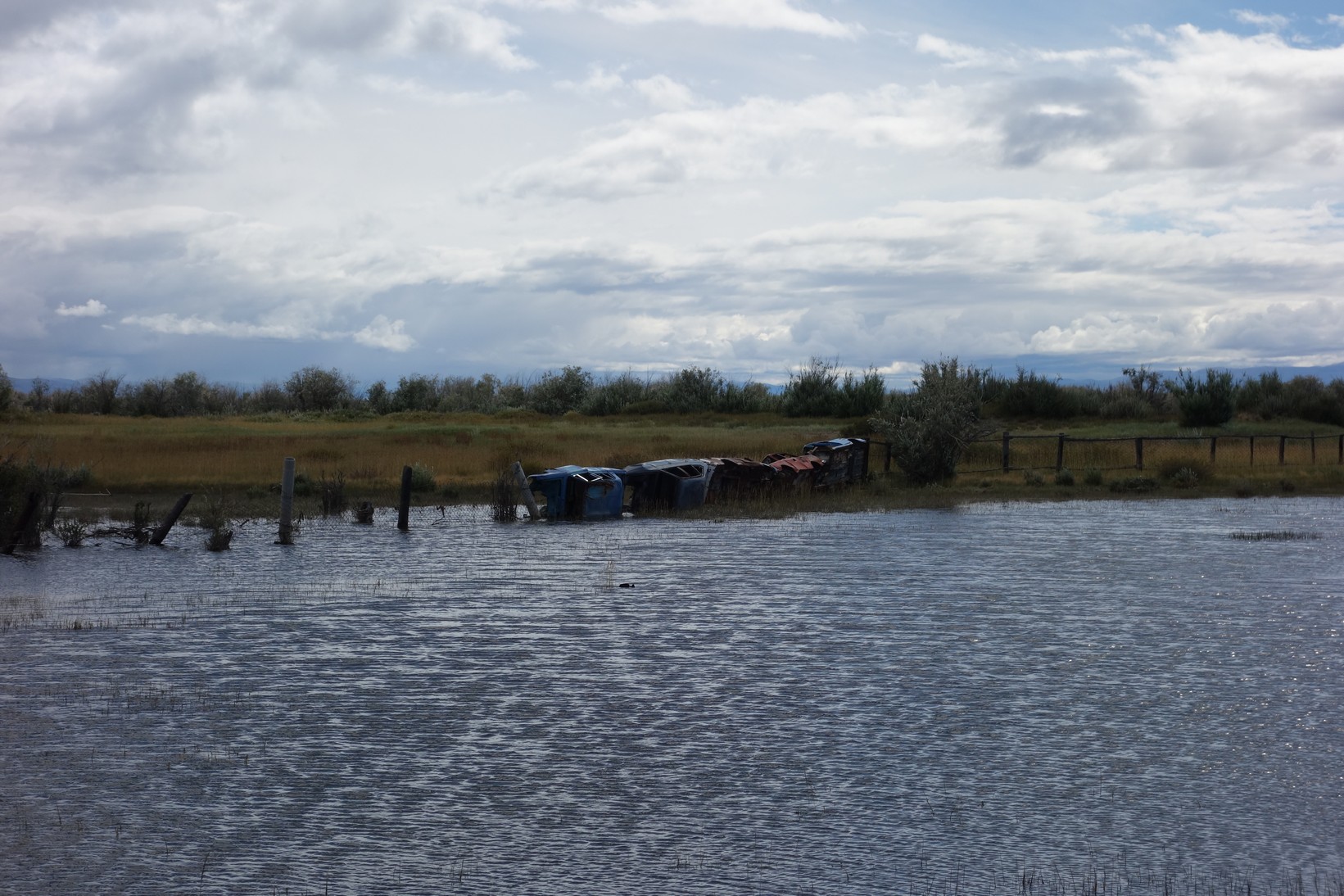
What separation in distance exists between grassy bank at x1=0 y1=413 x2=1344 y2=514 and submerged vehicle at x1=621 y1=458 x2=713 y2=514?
1.71 metres

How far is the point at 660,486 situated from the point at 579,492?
249 centimetres

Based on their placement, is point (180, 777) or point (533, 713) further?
point (533, 713)

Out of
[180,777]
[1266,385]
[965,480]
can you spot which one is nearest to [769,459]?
[965,480]

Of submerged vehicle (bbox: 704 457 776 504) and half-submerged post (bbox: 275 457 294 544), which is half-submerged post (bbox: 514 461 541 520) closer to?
submerged vehicle (bbox: 704 457 776 504)

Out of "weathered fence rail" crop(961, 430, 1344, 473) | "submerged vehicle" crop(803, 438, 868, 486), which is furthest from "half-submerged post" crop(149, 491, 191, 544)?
"weathered fence rail" crop(961, 430, 1344, 473)

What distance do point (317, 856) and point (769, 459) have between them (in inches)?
1126

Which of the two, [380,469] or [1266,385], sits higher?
[1266,385]

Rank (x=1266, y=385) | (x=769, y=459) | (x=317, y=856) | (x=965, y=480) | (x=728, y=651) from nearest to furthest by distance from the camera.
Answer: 1. (x=317, y=856)
2. (x=728, y=651)
3. (x=769, y=459)
4. (x=965, y=480)
5. (x=1266, y=385)

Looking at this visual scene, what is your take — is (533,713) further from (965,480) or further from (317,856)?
(965,480)

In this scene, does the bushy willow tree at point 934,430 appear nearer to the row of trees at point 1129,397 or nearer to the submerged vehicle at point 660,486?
the row of trees at point 1129,397

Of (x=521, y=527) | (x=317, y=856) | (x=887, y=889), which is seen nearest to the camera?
(x=887, y=889)

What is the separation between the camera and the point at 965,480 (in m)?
38.5

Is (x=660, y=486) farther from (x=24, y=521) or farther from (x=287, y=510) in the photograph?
(x=24, y=521)

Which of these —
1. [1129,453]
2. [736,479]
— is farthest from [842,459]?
[1129,453]
